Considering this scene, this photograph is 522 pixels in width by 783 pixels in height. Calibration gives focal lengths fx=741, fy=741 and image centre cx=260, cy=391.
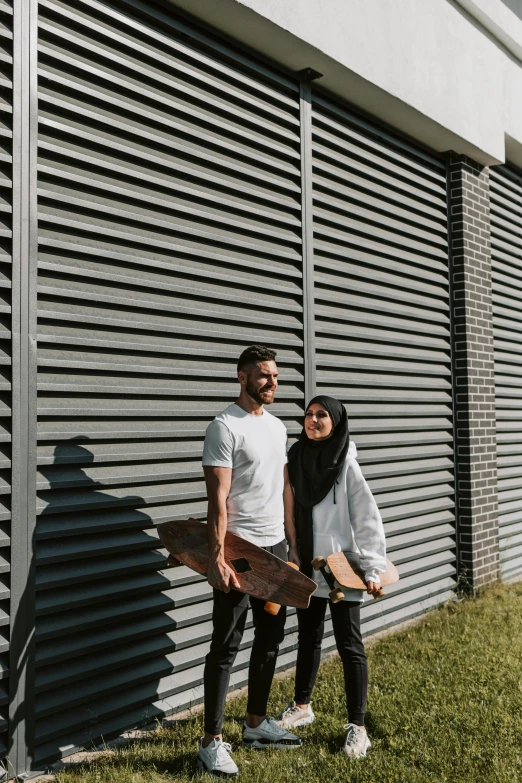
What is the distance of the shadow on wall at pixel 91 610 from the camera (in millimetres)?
3705

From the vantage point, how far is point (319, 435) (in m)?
4.04

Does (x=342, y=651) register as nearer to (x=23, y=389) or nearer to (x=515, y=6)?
(x=23, y=389)

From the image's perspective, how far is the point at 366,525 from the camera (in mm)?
3996

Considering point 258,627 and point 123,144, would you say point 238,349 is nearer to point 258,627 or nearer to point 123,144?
point 123,144

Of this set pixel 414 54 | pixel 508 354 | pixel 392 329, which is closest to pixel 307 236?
pixel 392 329

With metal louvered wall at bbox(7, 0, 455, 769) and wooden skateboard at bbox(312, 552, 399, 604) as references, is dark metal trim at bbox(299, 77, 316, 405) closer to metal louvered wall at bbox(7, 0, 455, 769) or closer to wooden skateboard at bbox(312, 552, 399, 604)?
metal louvered wall at bbox(7, 0, 455, 769)

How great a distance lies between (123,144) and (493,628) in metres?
4.58

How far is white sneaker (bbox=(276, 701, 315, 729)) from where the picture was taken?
13.5 feet

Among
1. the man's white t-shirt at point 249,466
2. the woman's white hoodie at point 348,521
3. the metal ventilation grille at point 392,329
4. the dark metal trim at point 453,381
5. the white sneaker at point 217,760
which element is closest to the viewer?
the white sneaker at point 217,760

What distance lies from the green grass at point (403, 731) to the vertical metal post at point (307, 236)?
2049 mm

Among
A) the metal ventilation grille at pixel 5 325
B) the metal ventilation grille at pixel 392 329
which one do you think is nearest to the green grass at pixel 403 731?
the metal ventilation grille at pixel 5 325

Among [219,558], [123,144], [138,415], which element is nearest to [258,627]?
[219,558]

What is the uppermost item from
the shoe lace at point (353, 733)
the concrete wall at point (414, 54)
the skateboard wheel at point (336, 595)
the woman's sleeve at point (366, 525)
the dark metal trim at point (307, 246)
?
the concrete wall at point (414, 54)

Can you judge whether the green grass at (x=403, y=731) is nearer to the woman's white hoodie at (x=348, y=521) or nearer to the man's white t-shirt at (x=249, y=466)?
the woman's white hoodie at (x=348, y=521)
